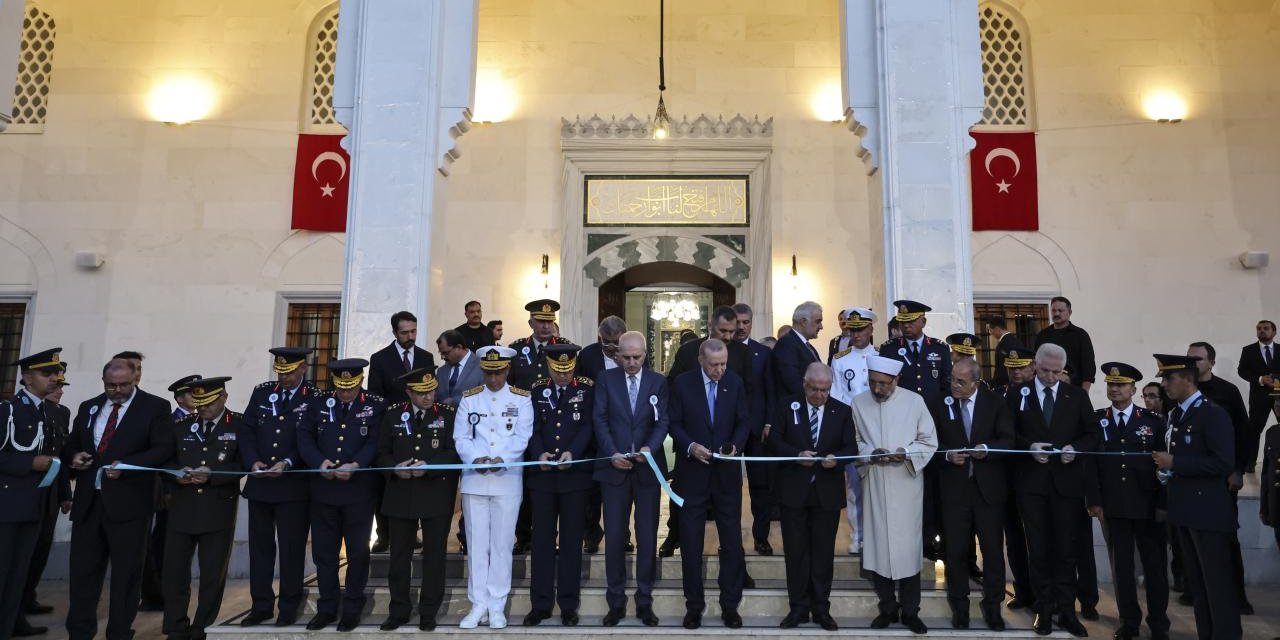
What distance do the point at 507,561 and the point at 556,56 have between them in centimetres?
714

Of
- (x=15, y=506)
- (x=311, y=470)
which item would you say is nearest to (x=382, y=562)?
(x=311, y=470)

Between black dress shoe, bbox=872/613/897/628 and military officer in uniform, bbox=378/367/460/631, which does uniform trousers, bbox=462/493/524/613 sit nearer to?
military officer in uniform, bbox=378/367/460/631

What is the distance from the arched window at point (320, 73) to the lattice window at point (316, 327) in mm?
2192

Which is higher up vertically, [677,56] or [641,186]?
[677,56]

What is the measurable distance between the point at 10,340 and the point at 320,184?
13.3 ft

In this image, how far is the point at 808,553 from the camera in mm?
4898

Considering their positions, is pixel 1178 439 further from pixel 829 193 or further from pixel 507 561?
pixel 829 193

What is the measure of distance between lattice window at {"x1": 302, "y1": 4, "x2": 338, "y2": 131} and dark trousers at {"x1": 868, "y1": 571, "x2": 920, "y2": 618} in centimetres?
849

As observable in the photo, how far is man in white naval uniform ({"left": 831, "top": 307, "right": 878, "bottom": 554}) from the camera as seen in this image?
5.65m

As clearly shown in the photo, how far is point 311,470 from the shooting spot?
485 centimetres

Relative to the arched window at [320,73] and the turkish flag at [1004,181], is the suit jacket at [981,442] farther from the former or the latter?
the arched window at [320,73]

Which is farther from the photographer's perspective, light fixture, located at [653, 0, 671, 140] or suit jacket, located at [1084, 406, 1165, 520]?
light fixture, located at [653, 0, 671, 140]

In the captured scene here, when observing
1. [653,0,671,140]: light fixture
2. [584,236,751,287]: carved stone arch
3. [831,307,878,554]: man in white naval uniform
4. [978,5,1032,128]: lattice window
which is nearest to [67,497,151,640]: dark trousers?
[831,307,878,554]: man in white naval uniform

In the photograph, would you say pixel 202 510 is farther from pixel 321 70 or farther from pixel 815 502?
pixel 321 70
